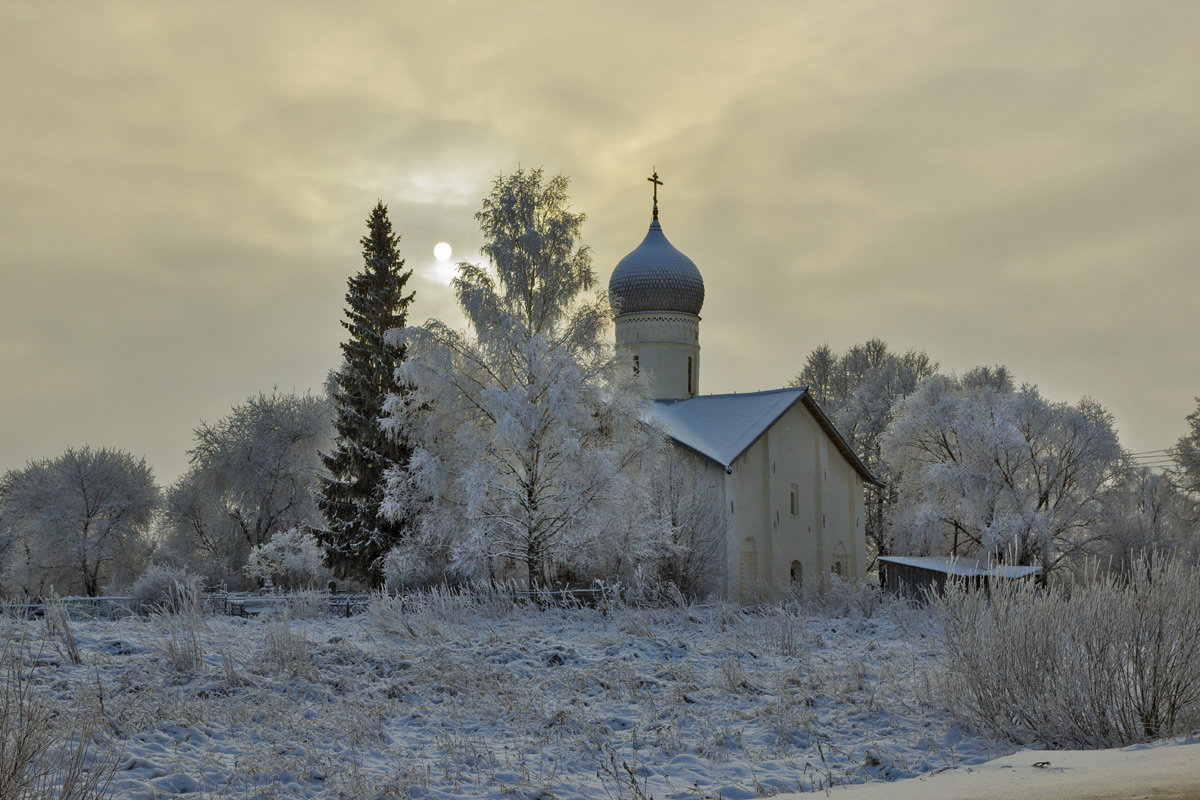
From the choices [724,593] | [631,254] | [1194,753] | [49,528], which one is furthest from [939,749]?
[49,528]

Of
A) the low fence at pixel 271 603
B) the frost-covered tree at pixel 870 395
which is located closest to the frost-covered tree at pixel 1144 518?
the frost-covered tree at pixel 870 395

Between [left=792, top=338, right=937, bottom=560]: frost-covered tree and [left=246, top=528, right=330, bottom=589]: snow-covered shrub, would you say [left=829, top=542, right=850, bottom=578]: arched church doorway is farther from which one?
[left=246, top=528, right=330, bottom=589]: snow-covered shrub

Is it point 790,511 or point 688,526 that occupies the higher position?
point 790,511

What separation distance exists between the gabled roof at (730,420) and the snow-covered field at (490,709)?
48.3 feet

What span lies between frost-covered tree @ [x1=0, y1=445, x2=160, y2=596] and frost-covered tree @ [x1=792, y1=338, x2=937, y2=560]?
30.3m

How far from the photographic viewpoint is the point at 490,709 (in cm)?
999

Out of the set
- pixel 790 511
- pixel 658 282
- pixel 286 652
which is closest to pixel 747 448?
pixel 790 511

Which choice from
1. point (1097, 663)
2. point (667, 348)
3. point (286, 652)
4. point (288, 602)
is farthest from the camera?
point (667, 348)

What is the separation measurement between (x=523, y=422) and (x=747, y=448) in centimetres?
908

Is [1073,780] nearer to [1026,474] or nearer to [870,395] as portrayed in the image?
[1026,474]

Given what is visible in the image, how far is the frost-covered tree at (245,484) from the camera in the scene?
40562 mm

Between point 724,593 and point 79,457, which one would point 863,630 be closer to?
point 724,593

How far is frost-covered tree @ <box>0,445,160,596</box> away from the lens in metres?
40.4

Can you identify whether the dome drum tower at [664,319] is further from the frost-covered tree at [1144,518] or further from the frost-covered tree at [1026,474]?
the frost-covered tree at [1144,518]
